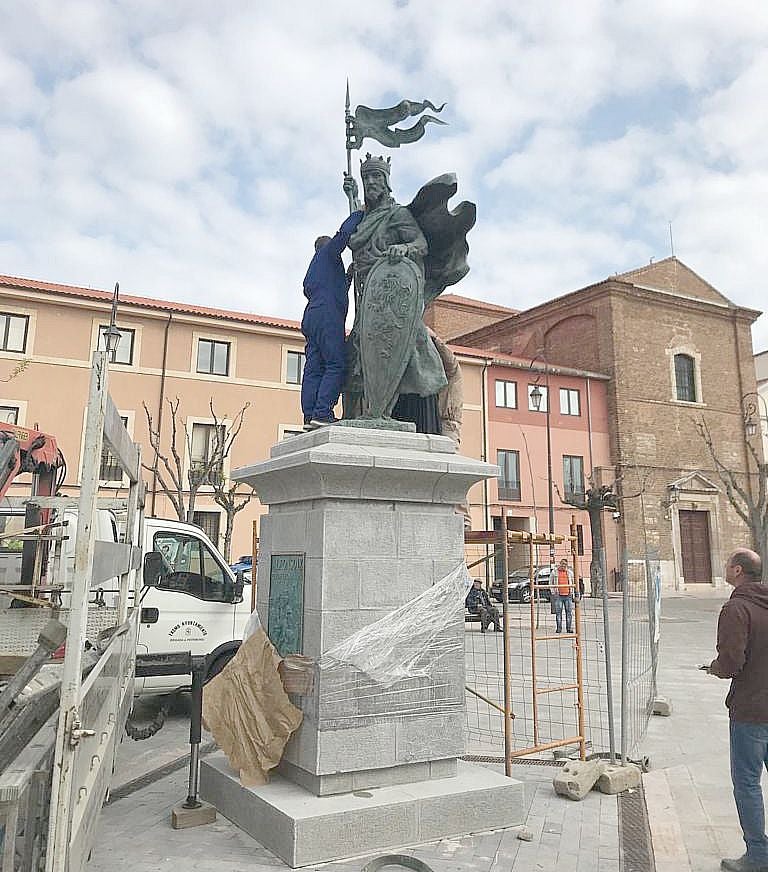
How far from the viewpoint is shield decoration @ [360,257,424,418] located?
4820 mm

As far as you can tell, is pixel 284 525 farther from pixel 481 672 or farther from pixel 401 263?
pixel 481 672

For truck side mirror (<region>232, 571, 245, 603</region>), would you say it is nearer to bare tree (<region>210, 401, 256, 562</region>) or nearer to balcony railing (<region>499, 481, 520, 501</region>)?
bare tree (<region>210, 401, 256, 562</region>)

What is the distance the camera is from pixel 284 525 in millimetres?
4812

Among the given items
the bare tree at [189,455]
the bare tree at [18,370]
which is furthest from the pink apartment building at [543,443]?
the bare tree at [18,370]

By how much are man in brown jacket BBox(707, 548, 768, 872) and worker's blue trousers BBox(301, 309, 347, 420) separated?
2838 mm

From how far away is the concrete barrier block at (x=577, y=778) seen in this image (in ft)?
16.4

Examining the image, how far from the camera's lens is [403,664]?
4.37m

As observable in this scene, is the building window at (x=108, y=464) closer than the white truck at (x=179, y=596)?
Yes

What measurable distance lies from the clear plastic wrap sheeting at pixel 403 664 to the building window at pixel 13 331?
23358mm

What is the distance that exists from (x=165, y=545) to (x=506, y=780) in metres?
5.36

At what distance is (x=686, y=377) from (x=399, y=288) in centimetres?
3575

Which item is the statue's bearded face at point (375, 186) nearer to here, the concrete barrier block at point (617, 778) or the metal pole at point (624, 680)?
the metal pole at point (624, 680)

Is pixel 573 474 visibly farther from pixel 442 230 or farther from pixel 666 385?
pixel 442 230

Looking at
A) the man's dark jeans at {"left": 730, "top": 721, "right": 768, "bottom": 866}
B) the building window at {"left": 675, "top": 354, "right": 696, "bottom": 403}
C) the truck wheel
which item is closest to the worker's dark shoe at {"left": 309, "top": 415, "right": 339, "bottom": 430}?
the man's dark jeans at {"left": 730, "top": 721, "right": 768, "bottom": 866}
